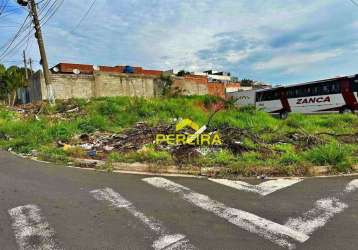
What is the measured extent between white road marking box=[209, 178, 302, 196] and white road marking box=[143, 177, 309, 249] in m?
0.89

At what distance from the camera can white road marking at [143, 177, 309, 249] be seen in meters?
3.63

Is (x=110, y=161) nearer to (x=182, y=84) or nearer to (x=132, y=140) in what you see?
(x=132, y=140)

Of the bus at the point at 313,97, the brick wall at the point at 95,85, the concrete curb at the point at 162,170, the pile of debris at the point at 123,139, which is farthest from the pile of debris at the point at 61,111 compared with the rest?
the bus at the point at 313,97

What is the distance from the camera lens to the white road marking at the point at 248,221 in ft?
11.9

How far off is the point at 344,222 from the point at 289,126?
386 inches

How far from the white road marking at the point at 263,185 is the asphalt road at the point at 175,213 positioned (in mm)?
19

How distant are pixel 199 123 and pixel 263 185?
7429mm

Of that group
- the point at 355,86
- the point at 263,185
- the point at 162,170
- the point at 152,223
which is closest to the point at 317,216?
the point at 263,185

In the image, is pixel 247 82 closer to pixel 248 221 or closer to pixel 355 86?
pixel 355 86

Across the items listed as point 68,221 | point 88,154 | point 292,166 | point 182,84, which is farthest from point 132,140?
point 182,84

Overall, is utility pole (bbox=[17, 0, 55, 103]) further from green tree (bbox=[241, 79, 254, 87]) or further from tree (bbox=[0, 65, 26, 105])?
green tree (bbox=[241, 79, 254, 87])

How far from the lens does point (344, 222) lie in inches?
160

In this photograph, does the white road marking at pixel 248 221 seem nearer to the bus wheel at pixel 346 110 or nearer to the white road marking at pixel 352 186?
the white road marking at pixel 352 186

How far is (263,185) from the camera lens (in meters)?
5.93
